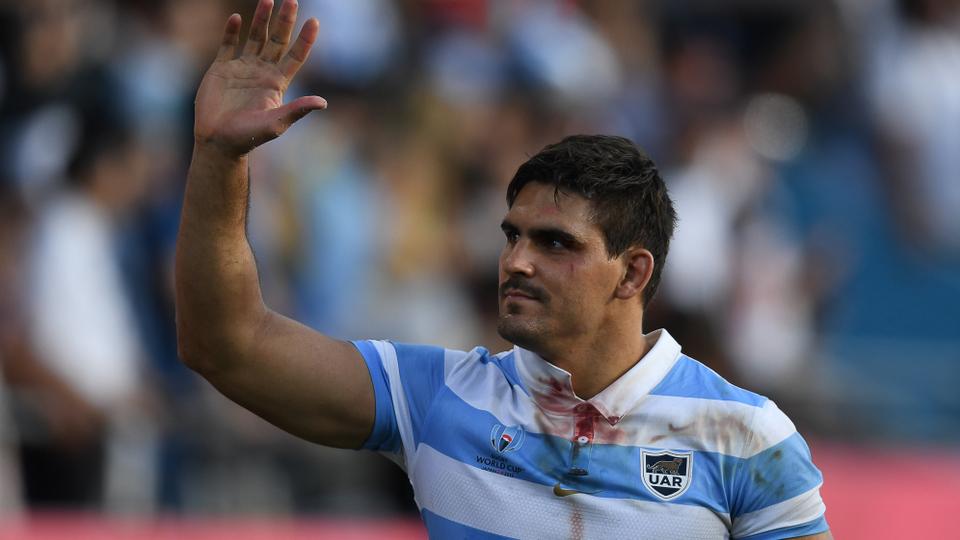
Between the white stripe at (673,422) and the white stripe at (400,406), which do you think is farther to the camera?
the white stripe at (400,406)

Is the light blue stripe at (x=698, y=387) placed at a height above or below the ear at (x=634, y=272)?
below

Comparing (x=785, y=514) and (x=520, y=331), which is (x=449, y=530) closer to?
(x=520, y=331)

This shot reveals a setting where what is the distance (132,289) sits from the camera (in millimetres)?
7637

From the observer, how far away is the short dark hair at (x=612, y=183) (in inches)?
155

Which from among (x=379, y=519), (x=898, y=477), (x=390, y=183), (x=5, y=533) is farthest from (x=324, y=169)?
(x=898, y=477)

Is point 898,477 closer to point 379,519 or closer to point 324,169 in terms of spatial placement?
point 379,519

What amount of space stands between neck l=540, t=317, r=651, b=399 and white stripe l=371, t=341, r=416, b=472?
0.41 metres

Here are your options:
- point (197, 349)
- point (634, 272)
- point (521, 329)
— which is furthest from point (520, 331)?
point (197, 349)

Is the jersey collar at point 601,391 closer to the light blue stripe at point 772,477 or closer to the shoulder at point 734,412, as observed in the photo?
the shoulder at point 734,412

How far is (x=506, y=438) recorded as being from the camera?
3.98 meters

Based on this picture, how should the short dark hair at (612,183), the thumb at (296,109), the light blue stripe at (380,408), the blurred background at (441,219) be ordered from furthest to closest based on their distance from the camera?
the blurred background at (441,219), the light blue stripe at (380,408), the short dark hair at (612,183), the thumb at (296,109)

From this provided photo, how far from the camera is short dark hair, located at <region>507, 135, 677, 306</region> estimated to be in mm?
3926

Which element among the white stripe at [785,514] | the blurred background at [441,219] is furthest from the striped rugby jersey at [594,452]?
the blurred background at [441,219]

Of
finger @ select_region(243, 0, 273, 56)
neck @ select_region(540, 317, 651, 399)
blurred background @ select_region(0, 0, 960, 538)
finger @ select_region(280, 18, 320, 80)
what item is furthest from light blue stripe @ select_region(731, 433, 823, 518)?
blurred background @ select_region(0, 0, 960, 538)
